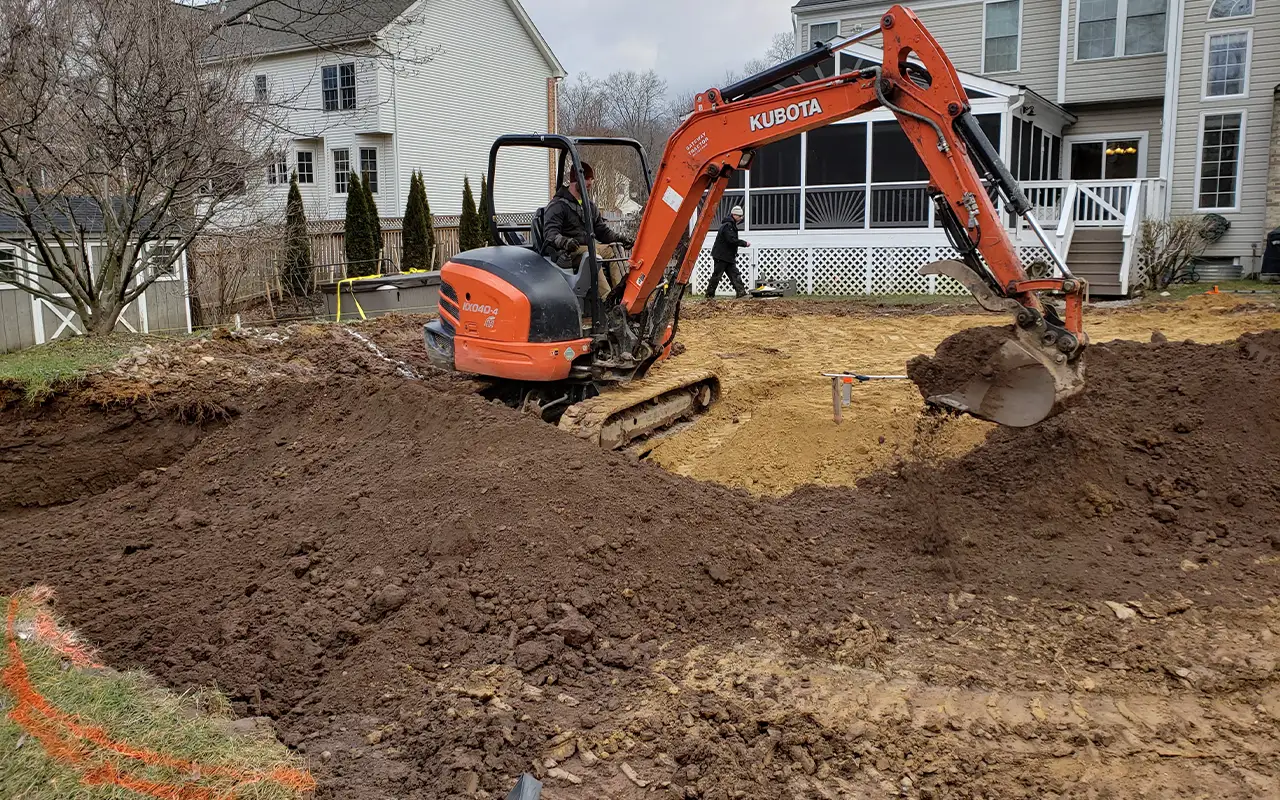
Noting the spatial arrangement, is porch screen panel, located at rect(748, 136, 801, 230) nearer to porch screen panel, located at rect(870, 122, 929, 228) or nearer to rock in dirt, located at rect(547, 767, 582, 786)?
porch screen panel, located at rect(870, 122, 929, 228)

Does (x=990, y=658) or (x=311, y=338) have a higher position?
(x=311, y=338)

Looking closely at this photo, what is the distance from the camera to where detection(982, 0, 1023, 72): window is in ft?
74.3

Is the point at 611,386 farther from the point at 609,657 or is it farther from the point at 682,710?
the point at 682,710

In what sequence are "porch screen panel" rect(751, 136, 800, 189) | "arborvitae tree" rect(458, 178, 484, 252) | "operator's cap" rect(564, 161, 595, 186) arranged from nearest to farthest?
"operator's cap" rect(564, 161, 595, 186) < "porch screen panel" rect(751, 136, 800, 189) < "arborvitae tree" rect(458, 178, 484, 252)

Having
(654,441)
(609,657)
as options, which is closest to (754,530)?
(609,657)

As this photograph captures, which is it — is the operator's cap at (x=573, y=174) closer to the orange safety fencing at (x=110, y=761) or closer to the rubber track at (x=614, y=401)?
the rubber track at (x=614, y=401)

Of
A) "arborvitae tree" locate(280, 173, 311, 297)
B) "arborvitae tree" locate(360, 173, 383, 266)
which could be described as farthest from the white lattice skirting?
"arborvitae tree" locate(280, 173, 311, 297)

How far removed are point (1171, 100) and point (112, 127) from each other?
1894 cm

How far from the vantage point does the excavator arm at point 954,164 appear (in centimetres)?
571

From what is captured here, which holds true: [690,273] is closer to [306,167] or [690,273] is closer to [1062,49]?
[1062,49]

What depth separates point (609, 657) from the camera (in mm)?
4633

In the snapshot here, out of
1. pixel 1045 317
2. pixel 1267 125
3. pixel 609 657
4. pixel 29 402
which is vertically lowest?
pixel 609 657

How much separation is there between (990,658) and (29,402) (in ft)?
26.8

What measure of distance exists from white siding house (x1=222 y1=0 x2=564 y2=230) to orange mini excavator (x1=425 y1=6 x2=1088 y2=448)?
19500 mm
